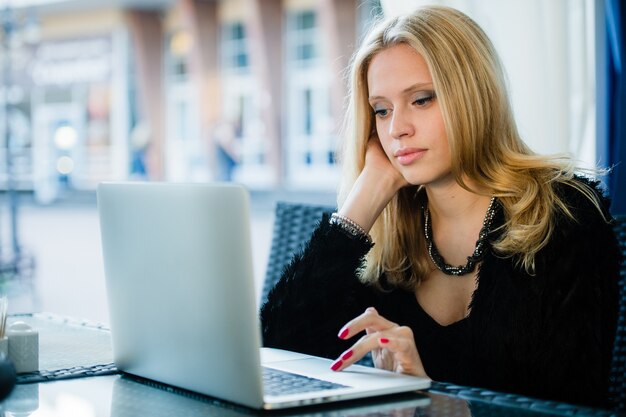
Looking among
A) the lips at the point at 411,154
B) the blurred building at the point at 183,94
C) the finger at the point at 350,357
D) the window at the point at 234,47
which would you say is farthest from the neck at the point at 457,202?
the window at the point at 234,47

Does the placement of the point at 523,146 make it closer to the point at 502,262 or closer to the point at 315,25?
the point at 502,262

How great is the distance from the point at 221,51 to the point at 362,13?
352cm

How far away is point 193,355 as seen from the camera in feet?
3.55

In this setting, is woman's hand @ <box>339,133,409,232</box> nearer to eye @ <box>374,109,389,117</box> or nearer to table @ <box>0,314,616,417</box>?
eye @ <box>374,109,389,117</box>

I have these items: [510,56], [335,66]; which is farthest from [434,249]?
[335,66]

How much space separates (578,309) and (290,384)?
2.14ft

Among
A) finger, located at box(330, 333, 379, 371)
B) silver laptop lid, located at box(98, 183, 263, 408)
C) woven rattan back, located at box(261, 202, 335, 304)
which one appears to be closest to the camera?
silver laptop lid, located at box(98, 183, 263, 408)

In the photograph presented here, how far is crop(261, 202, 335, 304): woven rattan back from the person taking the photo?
2125 mm

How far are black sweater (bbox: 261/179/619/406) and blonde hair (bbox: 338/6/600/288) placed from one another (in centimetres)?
4

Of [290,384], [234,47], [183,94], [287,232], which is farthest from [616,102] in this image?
[183,94]

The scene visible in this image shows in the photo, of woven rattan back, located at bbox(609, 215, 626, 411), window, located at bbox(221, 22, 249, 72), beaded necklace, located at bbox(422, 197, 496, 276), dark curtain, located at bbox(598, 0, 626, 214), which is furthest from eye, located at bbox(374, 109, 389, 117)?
window, located at bbox(221, 22, 249, 72)

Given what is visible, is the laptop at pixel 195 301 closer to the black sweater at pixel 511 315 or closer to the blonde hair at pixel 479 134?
the black sweater at pixel 511 315

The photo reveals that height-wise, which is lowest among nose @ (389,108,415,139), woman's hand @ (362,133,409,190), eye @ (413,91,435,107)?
woman's hand @ (362,133,409,190)

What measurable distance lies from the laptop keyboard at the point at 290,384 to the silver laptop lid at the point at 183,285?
0.21 ft
